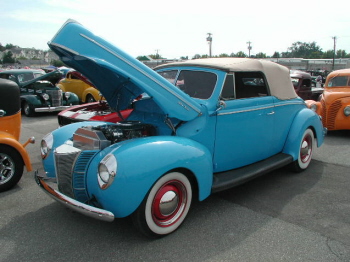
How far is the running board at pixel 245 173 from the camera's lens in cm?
327

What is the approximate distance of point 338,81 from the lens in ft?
27.4

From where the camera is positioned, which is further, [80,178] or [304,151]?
[304,151]

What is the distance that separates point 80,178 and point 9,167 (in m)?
1.81

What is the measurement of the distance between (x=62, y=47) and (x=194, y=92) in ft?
5.39

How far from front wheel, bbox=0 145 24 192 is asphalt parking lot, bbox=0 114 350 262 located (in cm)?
14

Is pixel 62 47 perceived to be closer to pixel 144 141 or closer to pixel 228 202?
pixel 144 141

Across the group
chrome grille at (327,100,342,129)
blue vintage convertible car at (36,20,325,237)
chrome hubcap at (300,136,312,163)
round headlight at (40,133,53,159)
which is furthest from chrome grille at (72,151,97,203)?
chrome grille at (327,100,342,129)

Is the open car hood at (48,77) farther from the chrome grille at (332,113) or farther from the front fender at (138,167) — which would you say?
the front fender at (138,167)

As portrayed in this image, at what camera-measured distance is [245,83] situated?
392cm

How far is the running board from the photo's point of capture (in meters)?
3.27

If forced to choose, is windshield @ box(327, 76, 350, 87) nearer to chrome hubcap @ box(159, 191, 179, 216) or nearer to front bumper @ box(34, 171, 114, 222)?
chrome hubcap @ box(159, 191, 179, 216)

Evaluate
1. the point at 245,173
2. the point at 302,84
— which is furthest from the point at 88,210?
the point at 302,84

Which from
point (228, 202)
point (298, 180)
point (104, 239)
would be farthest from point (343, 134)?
point (104, 239)

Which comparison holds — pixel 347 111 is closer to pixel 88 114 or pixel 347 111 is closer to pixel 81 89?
pixel 88 114
